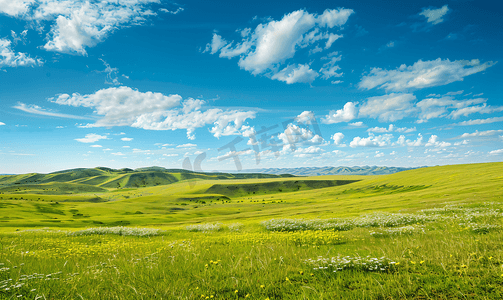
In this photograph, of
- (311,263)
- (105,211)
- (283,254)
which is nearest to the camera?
(311,263)

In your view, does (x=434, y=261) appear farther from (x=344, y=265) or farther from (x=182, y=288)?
(x=182, y=288)

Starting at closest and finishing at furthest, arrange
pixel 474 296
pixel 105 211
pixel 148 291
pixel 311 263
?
1. pixel 474 296
2. pixel 148 291
3. pixel 311 263
4. pixel 105 211

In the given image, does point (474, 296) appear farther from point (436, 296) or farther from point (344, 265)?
point (344, 265)

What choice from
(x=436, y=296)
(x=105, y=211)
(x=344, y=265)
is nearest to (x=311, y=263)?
(x=344, y=265)

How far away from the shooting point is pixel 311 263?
8320mm

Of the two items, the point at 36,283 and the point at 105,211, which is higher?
the point at 36,283

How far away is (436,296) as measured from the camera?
18.7ft

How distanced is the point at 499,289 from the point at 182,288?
25.9 feet

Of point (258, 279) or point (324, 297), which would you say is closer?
point (324, 297)

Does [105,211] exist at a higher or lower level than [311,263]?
lower

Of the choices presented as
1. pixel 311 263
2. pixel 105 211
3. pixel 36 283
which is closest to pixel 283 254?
pixel 311 263

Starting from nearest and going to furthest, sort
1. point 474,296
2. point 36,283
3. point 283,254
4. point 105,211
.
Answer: point 474,296
point 36,283
point 283,254
point 105,211

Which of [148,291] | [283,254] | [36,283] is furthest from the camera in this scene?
[283,254]

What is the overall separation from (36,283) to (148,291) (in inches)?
133
